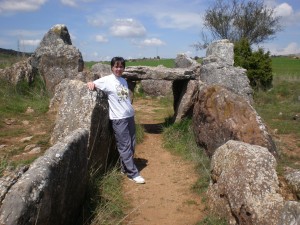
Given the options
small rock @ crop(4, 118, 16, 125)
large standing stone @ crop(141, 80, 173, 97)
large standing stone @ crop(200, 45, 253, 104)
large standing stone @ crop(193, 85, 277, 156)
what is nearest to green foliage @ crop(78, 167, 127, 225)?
large standing stone @ crop(193, 85, 277, 156)

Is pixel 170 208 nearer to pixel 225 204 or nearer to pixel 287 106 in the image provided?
pixel 225 204

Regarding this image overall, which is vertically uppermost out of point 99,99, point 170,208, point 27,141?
point 99,99

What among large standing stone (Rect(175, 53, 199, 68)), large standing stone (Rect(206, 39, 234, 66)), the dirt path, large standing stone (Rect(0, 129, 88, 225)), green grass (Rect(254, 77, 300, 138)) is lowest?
the dirt path

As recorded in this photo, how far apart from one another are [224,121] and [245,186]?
2396 mm

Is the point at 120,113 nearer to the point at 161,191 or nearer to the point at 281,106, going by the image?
the point at 161,191

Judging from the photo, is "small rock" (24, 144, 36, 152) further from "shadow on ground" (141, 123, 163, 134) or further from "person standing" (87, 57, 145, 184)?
"shadow on ground" (141, 123, 163, 134)

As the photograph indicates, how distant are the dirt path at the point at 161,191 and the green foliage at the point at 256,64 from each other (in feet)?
29.3

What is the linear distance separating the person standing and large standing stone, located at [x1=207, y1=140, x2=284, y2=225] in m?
1.68

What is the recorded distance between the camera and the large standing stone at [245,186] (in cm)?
427

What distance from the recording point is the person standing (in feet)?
20.8

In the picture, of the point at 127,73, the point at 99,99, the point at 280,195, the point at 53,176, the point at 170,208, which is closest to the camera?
the point at 53,176

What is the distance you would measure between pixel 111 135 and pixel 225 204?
8.27 ft

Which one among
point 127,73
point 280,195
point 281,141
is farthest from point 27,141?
A: point 281,141

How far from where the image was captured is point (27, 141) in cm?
730
